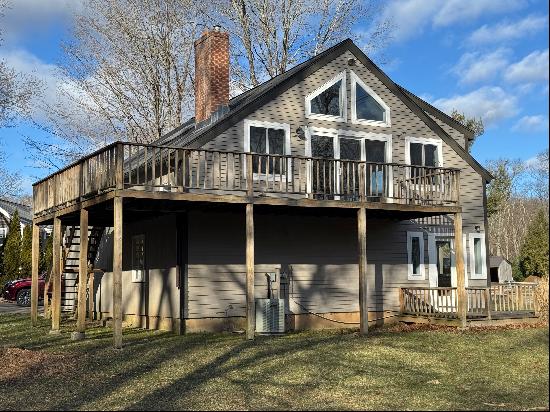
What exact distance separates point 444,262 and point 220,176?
9.78 m

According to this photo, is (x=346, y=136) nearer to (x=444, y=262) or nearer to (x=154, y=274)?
(x=444, y=262)

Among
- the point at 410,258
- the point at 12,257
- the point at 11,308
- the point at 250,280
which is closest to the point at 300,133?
the point at 410,258

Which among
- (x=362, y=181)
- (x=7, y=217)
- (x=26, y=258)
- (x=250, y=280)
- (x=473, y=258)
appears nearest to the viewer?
(x=250, y=280)

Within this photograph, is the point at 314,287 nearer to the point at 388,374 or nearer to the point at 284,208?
the point at 284,208

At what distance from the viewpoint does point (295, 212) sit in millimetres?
18172

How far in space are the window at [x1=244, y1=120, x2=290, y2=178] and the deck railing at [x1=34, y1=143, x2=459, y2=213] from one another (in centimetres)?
6

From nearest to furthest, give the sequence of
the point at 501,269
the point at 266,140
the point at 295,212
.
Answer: the point at 295,212 < the point at 266,140 < the point at 501,269

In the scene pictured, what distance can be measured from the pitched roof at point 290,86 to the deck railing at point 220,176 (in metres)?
0.85

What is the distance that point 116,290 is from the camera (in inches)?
528

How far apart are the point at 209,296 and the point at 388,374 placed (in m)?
7.62

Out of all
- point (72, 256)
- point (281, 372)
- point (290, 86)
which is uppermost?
point (290, 86)

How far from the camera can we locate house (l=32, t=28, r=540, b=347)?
658 inches

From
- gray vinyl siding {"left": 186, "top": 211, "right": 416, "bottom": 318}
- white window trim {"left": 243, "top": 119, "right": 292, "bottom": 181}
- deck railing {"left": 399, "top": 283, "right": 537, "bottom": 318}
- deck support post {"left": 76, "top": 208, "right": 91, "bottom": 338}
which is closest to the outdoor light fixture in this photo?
white window trim {"left": 243, "top": 119, "right": 292, "bottom": 181}

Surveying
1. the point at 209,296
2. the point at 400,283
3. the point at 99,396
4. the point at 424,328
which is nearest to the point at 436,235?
the point at 400,283
